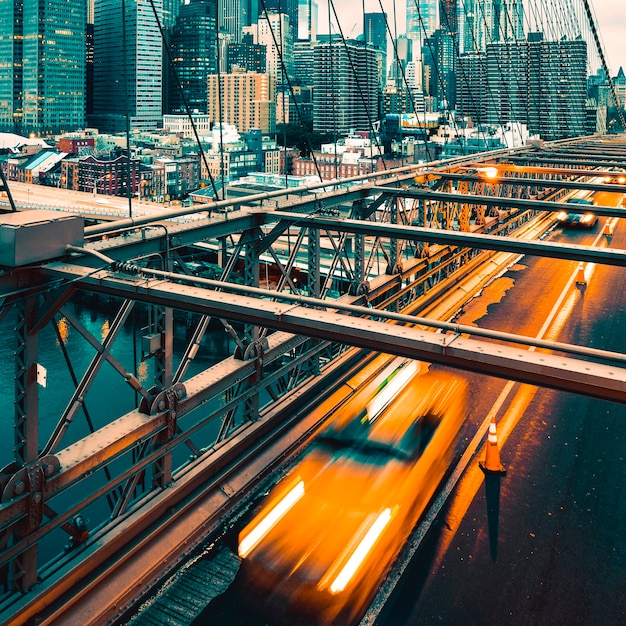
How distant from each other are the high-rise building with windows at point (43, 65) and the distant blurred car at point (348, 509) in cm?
10381

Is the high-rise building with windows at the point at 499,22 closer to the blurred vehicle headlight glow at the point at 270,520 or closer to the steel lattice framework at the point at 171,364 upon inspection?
the steel lattice framework at the point at 171,364

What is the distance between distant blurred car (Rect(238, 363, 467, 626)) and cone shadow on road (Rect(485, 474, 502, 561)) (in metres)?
0.57

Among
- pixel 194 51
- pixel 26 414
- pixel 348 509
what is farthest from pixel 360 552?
pixel 194 51

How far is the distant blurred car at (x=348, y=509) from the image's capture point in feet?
20.1

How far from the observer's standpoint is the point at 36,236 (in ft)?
18.8

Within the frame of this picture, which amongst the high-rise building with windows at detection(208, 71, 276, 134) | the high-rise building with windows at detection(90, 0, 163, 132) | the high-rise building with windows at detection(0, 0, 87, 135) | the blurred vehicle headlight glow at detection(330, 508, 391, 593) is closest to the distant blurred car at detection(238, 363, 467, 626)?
the blurred vehicle headlight glow at detection(330, 508, 391, 593)

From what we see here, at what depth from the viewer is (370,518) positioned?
725cm

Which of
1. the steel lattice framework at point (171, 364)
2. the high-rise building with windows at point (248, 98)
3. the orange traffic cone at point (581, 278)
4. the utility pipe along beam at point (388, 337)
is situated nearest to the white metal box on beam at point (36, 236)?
the steel lattice framework at point (171, 364)

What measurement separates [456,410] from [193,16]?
619 feet

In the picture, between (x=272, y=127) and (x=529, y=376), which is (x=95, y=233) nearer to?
(x=529, y=376)

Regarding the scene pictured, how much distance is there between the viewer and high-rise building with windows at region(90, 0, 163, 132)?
44.6 meters

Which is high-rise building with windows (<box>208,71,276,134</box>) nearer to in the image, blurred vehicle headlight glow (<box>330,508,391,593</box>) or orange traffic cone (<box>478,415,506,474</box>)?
orange traffic cone (<box>478,415,506,474</box>)

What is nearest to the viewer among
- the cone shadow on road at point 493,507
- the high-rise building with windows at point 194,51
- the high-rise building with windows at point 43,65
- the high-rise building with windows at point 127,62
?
the cone shadow on road at point 493,507

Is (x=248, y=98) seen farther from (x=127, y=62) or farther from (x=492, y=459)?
(x=492, y=459)
